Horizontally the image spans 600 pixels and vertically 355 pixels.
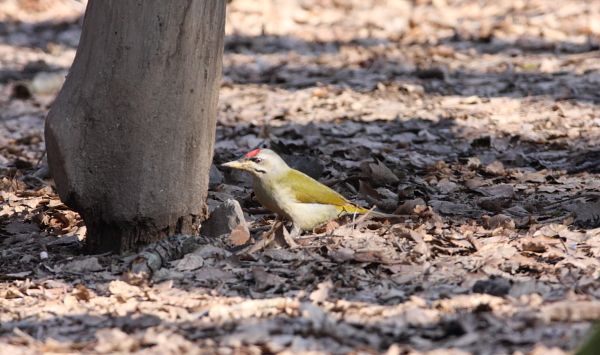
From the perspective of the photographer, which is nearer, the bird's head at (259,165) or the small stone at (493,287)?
the small stone at (493,287)

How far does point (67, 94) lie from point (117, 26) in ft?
1.78

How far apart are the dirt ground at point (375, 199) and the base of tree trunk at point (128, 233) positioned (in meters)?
0.10

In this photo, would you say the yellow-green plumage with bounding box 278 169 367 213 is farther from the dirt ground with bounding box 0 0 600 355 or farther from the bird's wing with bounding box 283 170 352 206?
the dirt ground with bounding box 0 0 600 355

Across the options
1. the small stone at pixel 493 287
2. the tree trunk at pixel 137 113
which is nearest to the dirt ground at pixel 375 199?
the small stone at pixel 493 287

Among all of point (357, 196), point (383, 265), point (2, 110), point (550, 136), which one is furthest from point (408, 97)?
point (383, 265)

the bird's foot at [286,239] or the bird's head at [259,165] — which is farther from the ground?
the bird's head at [259,165]

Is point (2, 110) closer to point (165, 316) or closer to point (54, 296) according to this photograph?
point (54, 296)

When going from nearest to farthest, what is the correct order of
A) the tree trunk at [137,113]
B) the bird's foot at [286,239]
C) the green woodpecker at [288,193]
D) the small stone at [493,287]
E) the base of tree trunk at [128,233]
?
the small stone at [493,287] < the tree trunk at [137,113] < the base of tree trunk at [128,233] < the bird's foot at [286,239] < the green woodpecker at [288,193]

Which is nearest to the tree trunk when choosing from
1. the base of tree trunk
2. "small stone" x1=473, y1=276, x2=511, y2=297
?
the base of tree trunk

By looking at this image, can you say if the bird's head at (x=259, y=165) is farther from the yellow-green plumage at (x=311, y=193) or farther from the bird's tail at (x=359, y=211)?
the bird's tail at (x=359, y=211)

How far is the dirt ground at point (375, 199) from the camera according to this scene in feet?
15.7

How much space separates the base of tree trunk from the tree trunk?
10mm

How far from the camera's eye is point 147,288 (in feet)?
18.7

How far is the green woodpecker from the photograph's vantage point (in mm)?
6695
